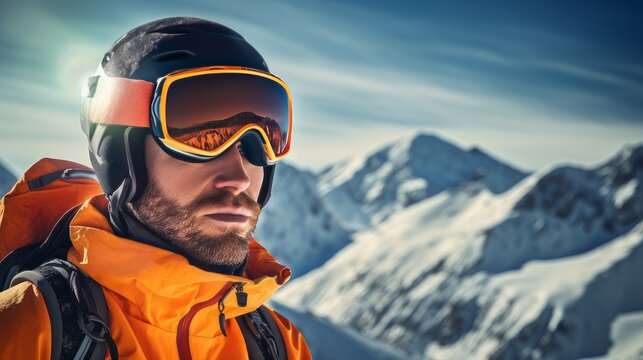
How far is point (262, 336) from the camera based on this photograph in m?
3.19

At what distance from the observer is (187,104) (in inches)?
120

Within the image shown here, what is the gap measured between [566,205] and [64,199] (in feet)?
653

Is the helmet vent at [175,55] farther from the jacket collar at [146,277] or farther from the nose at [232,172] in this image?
the jacket collar at [146,277]

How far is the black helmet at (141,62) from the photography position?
2.98 m

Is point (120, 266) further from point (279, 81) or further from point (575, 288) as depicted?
point (575, 288)

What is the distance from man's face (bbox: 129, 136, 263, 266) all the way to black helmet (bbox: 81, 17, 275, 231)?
8 cm

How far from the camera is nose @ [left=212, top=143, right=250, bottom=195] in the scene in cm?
291

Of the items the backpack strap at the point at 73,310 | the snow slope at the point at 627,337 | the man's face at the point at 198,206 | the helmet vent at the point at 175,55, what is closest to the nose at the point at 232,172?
the man's face at the point at 198,206

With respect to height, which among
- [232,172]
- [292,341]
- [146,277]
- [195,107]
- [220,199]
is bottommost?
[292,341]

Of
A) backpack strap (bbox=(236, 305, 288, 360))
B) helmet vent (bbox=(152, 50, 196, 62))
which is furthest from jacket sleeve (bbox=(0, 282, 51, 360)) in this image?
helmet vent (bbox=(152, 50, 196, 62))

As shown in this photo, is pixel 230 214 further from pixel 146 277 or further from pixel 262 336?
pixel 262 336

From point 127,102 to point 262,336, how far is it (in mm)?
1364

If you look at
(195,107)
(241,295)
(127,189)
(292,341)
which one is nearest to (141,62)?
(195,107)

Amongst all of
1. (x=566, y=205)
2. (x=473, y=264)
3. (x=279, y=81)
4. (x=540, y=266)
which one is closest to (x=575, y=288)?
(x=540, y=266)
